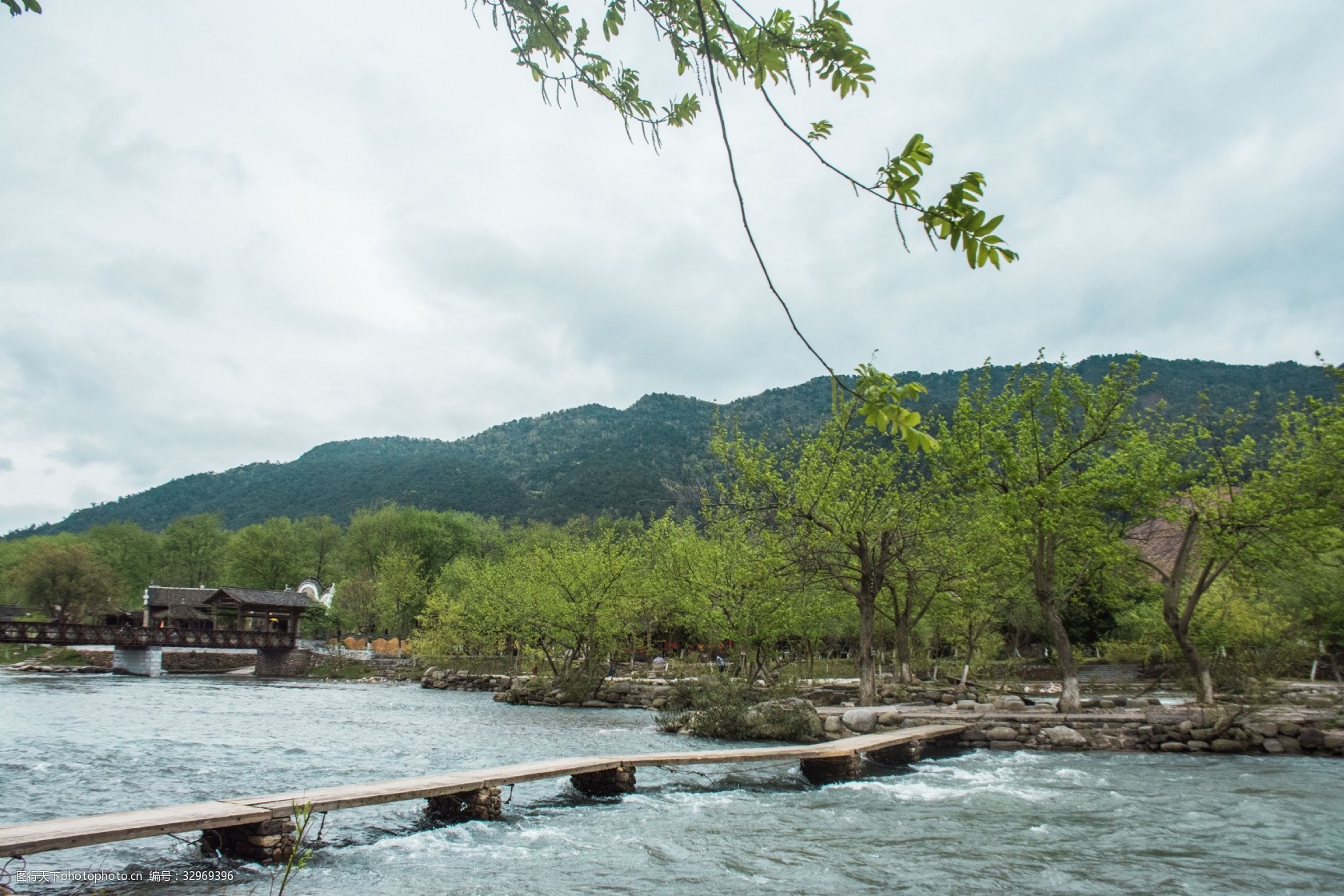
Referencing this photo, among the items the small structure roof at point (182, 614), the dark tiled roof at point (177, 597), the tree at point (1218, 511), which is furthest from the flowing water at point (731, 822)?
the dark tiled roof at point (177, 597)

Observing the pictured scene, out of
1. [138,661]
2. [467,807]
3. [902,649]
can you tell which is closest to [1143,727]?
[902,649]

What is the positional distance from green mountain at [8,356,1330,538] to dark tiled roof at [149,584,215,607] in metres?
53.6

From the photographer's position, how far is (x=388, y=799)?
1045 centimetres

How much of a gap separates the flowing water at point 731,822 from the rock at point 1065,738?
2.64ft

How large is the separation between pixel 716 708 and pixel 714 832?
12.5 meters

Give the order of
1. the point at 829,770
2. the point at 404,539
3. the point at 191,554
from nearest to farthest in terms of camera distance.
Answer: the point at 829,770, the point at 404,539, the point at 191,554

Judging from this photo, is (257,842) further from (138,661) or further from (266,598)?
(266,598)

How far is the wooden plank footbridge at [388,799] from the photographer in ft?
26.2

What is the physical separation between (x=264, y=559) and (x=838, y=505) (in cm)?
7624

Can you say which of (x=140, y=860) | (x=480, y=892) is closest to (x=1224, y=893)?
(x=480, y=892)

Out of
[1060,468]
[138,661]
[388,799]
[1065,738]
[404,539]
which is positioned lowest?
[138,661]

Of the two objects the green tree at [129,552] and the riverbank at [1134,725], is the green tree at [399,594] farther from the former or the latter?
the riverbank at [1134,725]

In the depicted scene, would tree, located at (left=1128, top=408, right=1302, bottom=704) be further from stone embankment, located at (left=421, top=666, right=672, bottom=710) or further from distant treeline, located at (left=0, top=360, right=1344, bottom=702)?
stone embankment, located at (left=421, top=666, right=672, bottom=710)

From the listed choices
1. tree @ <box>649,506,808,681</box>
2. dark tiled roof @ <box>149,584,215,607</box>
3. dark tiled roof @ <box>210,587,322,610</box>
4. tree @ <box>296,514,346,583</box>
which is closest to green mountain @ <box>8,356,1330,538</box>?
tree @ <box>296,514,346,583</box>
